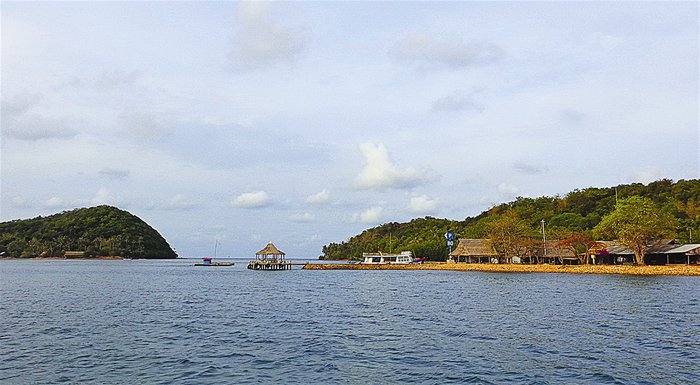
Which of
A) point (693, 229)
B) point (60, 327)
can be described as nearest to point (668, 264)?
point (693, 229)

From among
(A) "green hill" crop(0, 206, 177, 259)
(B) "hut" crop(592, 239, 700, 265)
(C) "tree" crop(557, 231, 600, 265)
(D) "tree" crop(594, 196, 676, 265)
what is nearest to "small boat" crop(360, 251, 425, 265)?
(C) "tree" crop(557, 231, 600, 265)

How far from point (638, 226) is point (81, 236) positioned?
174229 millimetres

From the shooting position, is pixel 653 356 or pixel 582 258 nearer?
pixel 653 356

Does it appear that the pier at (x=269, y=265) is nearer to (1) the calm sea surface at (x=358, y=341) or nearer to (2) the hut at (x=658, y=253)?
(2) the hut at (x=658, y=253)

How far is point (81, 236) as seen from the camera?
18112cm

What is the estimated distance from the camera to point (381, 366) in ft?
53.1

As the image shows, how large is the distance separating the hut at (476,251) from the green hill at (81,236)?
422ft

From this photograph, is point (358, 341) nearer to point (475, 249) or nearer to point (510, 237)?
point (510, 237)

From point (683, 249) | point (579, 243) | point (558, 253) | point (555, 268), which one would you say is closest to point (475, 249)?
point (558, 253)

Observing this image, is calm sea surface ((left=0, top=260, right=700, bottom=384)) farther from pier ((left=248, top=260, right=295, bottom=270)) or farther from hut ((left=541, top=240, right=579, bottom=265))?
pier ((left=248, top=260, right=295, bottom=270))

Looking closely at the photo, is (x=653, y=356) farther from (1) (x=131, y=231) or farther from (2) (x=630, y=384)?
(1) (x=131, y=231)

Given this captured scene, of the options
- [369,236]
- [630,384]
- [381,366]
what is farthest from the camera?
[369,236]

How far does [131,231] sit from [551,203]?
140721mm

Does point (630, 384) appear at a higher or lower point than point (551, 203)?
lower
